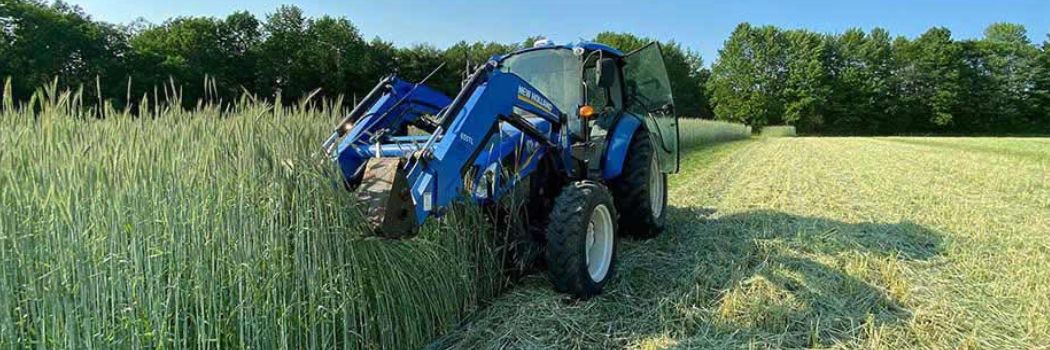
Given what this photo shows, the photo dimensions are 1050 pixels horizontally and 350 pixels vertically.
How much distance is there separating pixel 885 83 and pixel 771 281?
58624mm

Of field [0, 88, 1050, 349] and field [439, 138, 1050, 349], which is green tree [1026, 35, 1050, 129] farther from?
field [0, 88, 1050, 349]

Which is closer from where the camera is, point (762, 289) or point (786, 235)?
point (762, 289)

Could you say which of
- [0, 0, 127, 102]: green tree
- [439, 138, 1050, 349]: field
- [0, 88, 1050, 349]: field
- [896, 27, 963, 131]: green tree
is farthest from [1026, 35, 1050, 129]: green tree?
[0, 0, 127, 102]: green tree

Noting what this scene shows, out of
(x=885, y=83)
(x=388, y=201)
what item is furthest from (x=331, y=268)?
(x=885, y=83)

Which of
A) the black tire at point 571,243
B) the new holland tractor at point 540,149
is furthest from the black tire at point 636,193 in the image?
the black tire at point 571,243

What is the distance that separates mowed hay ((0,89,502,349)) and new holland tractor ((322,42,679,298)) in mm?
256

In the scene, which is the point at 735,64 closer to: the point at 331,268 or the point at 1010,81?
the point at 1010,81

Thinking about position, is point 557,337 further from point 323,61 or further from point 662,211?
point 323,61

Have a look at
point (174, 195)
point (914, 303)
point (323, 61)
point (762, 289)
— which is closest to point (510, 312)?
point (762, 289)

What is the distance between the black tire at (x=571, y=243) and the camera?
119 inches

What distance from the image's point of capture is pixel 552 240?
3031 millimetres

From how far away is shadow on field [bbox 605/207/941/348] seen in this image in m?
2.85

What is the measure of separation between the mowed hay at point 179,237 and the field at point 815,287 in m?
0.91

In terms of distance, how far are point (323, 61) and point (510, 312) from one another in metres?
35.3
